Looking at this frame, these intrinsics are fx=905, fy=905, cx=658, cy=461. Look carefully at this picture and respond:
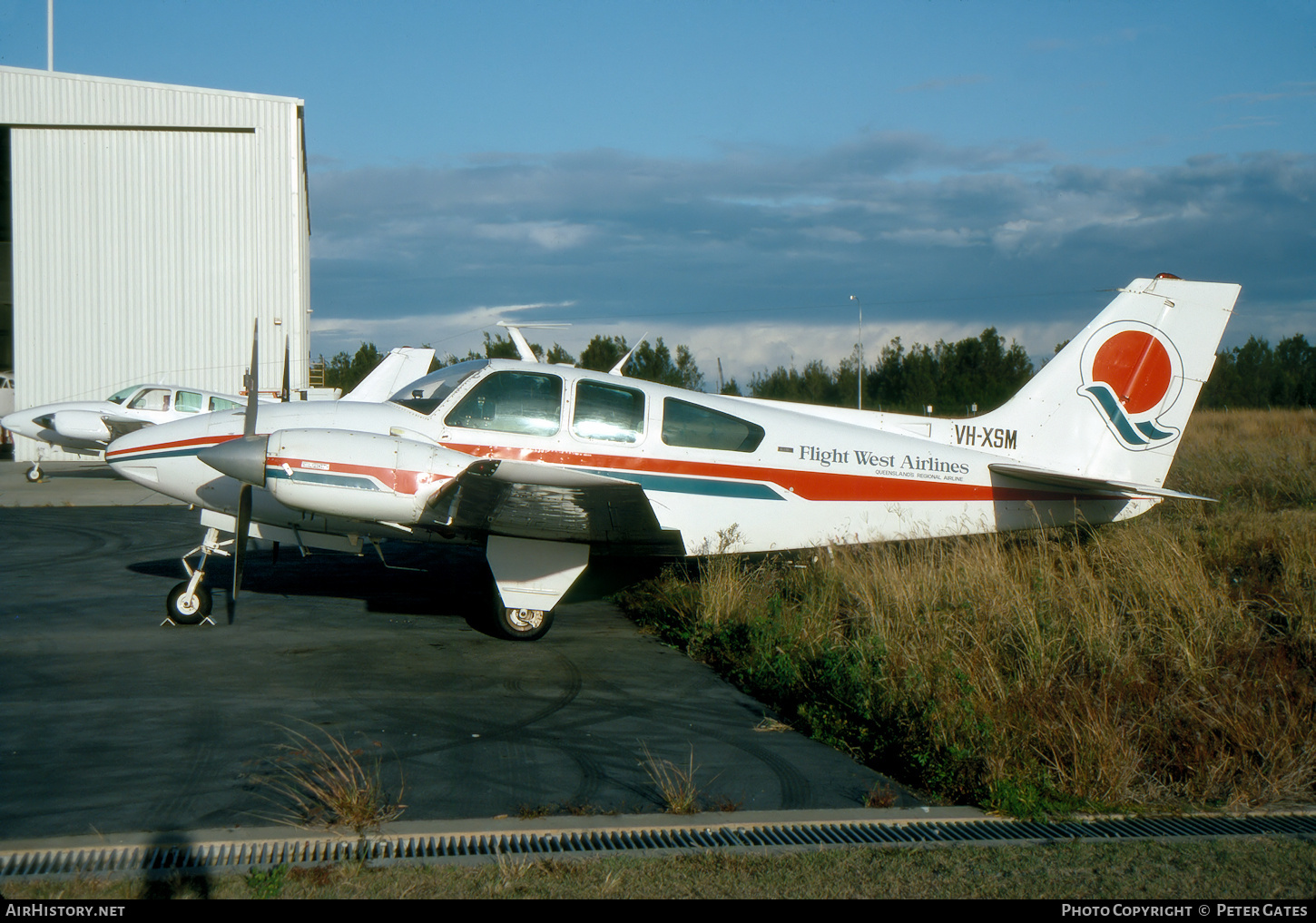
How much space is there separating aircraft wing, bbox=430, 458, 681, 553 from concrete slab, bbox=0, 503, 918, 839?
0.97 metres

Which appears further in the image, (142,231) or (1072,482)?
(142,231)

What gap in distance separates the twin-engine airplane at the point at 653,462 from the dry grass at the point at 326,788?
2224mm

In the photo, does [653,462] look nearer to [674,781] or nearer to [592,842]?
[674,781]

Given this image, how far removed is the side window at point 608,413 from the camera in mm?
7711

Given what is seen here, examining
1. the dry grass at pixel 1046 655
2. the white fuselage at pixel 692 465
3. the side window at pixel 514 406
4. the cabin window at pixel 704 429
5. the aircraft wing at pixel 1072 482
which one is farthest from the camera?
the aircraft wing at pixel 1072 482

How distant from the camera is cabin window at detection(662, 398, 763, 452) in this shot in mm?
7926

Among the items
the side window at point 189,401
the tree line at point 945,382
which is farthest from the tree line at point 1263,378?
the side window at point 189,401

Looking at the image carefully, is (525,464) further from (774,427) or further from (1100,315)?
(1100,315)

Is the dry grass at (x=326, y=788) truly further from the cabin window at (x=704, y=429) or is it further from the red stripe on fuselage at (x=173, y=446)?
the cabin window at (x=704, y=429)

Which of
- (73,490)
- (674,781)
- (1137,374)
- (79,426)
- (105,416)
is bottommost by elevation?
(73,490)

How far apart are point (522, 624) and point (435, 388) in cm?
218

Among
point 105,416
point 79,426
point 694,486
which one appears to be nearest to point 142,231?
point 79,426

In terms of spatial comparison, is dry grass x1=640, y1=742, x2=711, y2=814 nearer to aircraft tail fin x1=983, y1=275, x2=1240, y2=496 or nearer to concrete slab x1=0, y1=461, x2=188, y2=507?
aircraft tail fin x1=983, y1=275, x2=1240, y2=496

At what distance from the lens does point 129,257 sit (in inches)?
993
